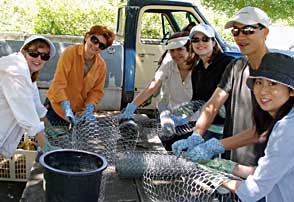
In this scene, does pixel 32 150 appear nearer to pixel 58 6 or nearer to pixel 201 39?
pixel 201 39

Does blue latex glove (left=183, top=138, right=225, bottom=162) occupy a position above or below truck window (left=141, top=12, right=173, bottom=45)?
below

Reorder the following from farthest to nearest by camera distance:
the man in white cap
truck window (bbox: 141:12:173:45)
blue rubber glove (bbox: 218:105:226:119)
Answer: truck window (bbox: 141:12:173:45) < blue rubber glove (bbox: 218:105:226:119) < the man in white cap

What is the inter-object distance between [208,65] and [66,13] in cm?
810

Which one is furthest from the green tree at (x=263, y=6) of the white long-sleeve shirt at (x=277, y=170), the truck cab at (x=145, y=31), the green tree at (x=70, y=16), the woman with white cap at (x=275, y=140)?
the white long-sleeve shirt at (x=277, y=170)

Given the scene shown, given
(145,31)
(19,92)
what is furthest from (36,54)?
(145,31)

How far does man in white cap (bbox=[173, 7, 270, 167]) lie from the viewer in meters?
2.18

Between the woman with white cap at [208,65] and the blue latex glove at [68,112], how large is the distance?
2.93 feet

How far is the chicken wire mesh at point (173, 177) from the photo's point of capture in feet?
6.43

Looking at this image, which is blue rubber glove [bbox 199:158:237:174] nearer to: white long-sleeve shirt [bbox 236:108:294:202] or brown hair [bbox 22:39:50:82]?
white long-sleeve shirt [bbox 236:108:294:202]

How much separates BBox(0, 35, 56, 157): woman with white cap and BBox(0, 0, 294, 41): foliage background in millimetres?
7741

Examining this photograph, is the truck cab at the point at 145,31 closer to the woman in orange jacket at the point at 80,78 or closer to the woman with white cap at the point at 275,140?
the woman in orange jacket at the point at 80,78

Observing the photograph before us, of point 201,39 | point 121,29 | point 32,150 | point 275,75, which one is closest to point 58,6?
point 121,29

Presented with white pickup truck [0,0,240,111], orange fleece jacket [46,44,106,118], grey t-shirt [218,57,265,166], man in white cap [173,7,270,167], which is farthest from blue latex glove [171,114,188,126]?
white pickup truck [0,0,240,111]

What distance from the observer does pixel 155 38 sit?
259 inches
